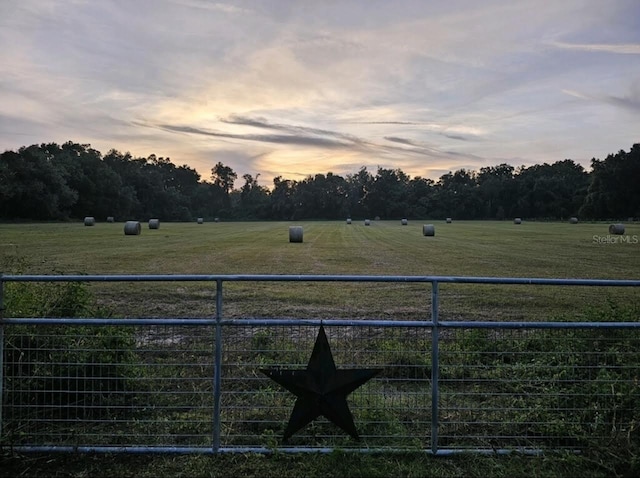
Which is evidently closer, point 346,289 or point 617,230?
point 346,289

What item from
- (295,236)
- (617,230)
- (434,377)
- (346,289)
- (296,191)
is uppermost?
(296,191)

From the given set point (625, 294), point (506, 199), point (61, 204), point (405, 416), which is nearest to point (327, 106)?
point (625, 294)

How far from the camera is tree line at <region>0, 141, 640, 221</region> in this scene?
75.2 m

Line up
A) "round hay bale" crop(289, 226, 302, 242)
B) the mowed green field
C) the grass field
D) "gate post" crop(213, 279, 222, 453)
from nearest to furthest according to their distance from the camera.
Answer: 1. the grass field
2. "gate post" crop(213, 279, 222, 453)
3. the mowed green field
4. "round hay bale" crop(289, 226, 302, 242)

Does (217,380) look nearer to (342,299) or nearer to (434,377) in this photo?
(434,377)

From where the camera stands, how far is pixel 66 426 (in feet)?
13.8

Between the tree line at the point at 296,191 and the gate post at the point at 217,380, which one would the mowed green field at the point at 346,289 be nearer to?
the gate post at the point at 217,380

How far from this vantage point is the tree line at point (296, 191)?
75.2m

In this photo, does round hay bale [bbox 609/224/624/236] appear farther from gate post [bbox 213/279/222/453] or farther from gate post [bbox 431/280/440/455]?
gate post [bbox 213/279/222/453]

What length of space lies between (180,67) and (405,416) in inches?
563

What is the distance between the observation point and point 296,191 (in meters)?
127

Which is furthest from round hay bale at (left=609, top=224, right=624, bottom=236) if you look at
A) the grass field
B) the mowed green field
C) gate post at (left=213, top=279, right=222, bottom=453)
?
gate post at (left=213, top=279, right=222, bottom=453)

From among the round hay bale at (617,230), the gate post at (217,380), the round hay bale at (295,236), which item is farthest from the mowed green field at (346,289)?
the round hay bale at (617,230)

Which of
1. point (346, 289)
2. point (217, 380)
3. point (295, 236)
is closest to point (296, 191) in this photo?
point (295, 236)
